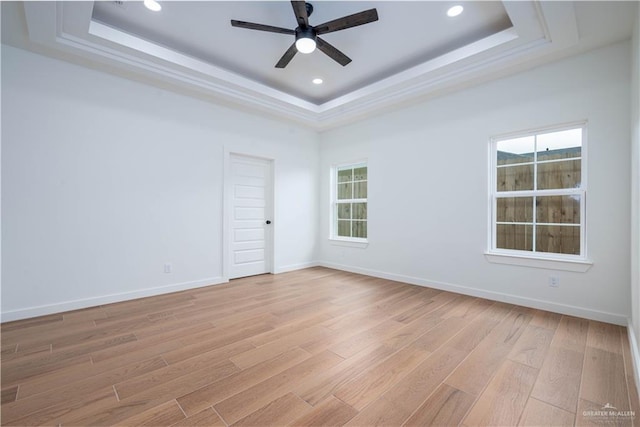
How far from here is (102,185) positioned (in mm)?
3291

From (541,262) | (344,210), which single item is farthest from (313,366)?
(344,210)

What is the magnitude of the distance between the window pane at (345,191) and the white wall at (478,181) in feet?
1.68

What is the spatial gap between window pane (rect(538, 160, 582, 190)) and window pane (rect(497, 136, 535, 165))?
21 centimetres

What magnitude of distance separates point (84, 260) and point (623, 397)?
15.9ft

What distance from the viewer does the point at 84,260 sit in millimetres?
3172

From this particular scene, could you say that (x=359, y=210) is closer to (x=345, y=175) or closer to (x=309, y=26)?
(x=345, y=175)

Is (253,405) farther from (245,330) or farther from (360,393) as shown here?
(245,330)

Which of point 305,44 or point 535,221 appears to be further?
point 535,221

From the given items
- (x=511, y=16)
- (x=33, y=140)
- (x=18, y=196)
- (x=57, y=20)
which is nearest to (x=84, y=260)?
(x=18, y=196)

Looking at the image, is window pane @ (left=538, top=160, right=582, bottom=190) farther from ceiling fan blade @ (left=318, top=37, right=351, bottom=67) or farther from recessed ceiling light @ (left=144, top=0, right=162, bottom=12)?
recessed ceiling light @ (left=144, top=0, right=162, bottom=12)

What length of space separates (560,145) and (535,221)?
904 mm

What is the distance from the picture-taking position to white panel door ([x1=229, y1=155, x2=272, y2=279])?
4574mm

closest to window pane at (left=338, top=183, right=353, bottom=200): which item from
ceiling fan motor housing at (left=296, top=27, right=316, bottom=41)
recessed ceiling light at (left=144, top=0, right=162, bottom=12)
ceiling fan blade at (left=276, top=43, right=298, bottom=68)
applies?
ceiling fan blade at (left=276, top=43, right=298, bottom=68)

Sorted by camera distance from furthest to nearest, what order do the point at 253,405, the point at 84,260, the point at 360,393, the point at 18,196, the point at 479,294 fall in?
the point at 479,294 → the point at 84,260 → the point at 18,196 → the point at 360,393 → the point at 253,405
